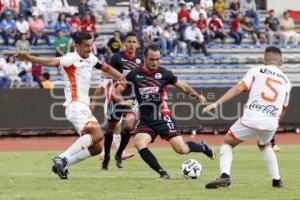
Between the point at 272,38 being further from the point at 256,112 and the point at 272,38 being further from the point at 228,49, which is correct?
the point at 256,112

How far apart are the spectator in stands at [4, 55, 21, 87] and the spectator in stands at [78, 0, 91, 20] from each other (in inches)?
189

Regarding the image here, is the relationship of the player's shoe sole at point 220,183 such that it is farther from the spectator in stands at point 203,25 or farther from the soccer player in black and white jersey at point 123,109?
the spectator in stands at point 203,25

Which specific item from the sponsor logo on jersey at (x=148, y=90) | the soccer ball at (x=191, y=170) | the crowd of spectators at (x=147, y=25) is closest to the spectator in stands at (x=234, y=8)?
the crowd of spectators at (x=147, y=25)

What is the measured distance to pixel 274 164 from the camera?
12500 mm

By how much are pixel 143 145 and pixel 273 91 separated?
8.37 feet

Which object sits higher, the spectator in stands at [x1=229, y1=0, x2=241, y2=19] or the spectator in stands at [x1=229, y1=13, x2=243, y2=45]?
the spectator in stands at [x1=229, y1=0, x2=241, y2=19]

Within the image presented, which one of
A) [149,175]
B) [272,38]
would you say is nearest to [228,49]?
[272,38]

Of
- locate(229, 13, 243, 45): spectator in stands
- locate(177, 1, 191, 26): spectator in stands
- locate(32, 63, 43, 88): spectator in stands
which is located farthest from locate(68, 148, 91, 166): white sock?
locate(229, 13, 243, 45): spectator in stands

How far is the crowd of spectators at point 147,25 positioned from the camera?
3197 cm

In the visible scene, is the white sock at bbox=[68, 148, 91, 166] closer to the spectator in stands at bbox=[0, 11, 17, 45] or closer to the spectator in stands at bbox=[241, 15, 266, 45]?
the spectator in stands at bbox=[0, 11, 17, 45]

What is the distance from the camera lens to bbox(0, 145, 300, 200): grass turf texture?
11.7 meters

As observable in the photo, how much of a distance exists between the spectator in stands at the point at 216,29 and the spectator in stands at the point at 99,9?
407 cm

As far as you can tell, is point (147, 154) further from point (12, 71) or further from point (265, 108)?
point (12, 71)

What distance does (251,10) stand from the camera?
37375mm
